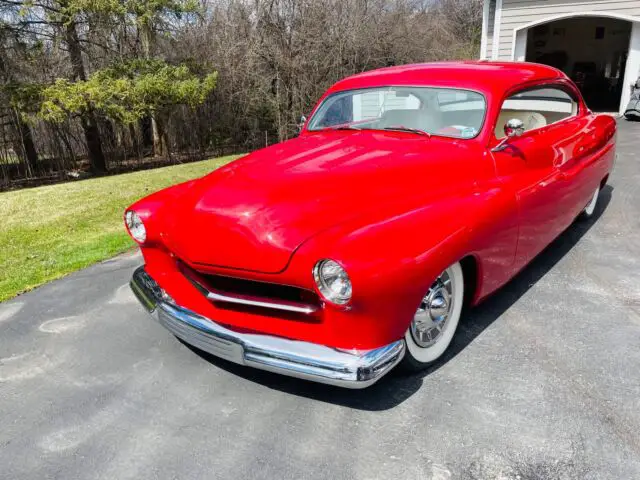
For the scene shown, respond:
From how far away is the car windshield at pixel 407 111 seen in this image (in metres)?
3.50

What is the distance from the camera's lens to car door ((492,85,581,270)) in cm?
333

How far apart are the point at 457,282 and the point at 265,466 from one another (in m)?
1.46

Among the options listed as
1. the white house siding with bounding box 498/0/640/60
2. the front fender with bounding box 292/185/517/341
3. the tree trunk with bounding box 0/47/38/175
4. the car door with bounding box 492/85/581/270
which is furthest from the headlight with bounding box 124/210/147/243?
the white house siding with bounding box 498/0/640/60

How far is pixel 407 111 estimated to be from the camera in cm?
372

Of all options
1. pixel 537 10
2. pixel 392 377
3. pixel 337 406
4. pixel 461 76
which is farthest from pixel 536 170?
pixel 537 10

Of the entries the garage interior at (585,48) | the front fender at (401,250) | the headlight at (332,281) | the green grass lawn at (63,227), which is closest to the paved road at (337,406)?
the front fender at (401,250)

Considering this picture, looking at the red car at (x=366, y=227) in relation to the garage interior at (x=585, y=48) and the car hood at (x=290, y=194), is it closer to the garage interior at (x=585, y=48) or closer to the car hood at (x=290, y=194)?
the car hood at (x=290, y=194)

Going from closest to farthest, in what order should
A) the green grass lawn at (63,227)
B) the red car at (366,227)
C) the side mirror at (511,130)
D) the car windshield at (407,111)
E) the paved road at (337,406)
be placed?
the paved road at (337,406), the red car at (366,227), the side mirror at (511,130), the car windshield at (407,111), the green grass lawn at (63,227)

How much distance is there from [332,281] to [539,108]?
3541 millimetres

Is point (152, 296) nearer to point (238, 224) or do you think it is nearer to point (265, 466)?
point (238, 224)

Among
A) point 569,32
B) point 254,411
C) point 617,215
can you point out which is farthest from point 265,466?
point 569,32

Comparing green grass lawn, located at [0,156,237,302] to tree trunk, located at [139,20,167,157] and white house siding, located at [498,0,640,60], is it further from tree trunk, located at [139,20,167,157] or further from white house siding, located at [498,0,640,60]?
white house siding, located at [498,0,640,60]

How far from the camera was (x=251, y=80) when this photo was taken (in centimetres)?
1339

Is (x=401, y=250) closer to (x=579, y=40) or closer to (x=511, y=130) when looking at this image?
(x=511, y=130)
